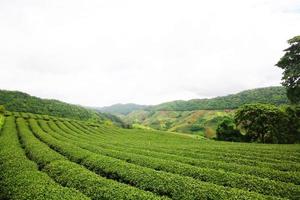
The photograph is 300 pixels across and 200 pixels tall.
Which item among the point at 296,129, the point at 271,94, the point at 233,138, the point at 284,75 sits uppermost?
the point at 271,94

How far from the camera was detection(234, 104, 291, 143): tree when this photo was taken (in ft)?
157

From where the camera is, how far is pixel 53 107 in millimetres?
121688

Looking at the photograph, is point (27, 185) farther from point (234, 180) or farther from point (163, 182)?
point (234, 180)

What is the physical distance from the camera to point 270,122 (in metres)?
48.2

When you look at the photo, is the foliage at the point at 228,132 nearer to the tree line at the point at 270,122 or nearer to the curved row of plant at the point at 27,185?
the tree line at the point at 270,122

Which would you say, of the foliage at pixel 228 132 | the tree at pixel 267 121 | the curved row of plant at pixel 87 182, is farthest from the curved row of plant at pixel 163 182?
the foliage at pixel 228 132

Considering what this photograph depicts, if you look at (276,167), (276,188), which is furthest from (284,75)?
(276,188)

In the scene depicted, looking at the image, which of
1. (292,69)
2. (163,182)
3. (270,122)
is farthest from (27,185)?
(270,122)

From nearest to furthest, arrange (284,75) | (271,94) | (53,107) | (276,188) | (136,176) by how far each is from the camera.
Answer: (276,188), (136,176), (284,75), (53,107), (271,94)

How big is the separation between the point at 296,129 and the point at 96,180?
5206 centimetres

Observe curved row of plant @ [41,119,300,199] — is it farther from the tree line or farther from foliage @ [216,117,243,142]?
foliage @ [216,117,243,142]

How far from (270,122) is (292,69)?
22.5 meters

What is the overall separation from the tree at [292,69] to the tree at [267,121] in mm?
18889

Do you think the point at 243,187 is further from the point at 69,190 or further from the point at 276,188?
the point at 69,190
